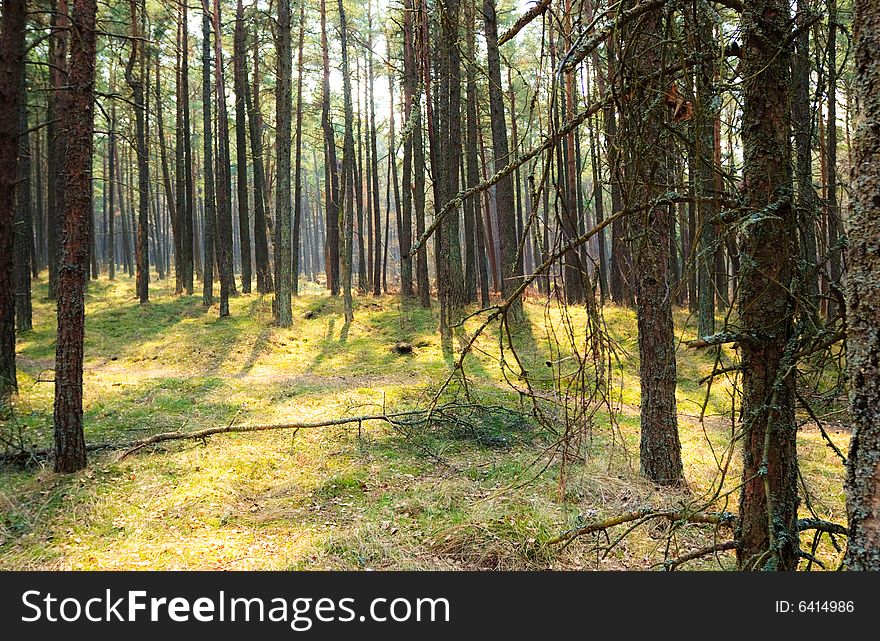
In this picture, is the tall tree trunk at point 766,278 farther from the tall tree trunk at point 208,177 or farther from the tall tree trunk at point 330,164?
the tall tree trunk at point 330,164

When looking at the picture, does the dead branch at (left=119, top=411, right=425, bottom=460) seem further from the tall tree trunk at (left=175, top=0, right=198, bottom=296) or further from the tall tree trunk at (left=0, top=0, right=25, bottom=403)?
the tall tree trunk at (left=175, top=0, right=198, bottom=296)

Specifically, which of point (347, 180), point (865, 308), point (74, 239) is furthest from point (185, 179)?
point (865, 308)

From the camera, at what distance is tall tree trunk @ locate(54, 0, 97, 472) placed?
5.70 metres

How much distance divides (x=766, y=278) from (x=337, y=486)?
15.8ft

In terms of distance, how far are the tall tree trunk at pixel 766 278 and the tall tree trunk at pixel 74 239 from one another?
19.4 ft

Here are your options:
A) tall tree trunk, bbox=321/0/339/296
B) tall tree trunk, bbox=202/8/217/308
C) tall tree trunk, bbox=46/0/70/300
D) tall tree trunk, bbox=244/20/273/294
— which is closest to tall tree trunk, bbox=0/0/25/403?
tall tree trunk, bbox=46/0/70/300

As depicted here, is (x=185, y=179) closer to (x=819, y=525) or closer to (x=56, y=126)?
(x=56, y=126)

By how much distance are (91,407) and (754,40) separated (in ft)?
31.3

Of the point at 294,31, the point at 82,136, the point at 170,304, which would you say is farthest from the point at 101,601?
the point at 294,31

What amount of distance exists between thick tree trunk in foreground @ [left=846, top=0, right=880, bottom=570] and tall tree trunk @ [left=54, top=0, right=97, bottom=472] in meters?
6.23

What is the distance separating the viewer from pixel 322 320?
18.4 m

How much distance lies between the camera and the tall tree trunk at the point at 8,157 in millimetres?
8086

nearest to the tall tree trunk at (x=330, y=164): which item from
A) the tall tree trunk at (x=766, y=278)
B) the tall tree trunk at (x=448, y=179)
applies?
the tall tree trunk at (x=448, y=179)

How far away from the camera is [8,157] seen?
27.5 ft
